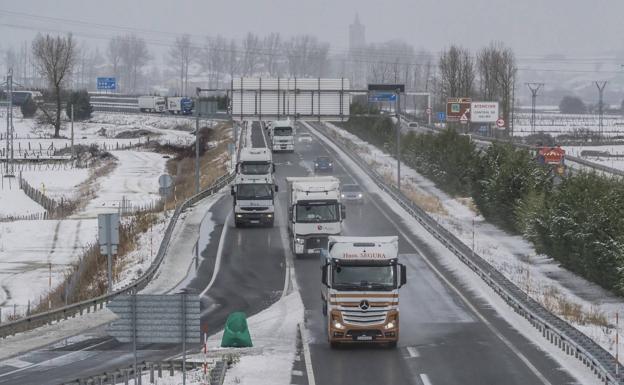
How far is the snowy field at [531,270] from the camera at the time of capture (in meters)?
38.5

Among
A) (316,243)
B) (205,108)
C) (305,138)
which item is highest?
(205,108)

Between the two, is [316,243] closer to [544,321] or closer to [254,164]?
[254,164]

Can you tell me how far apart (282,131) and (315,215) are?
6601 cm

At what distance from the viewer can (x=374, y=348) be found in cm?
3070

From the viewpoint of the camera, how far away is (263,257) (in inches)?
2016

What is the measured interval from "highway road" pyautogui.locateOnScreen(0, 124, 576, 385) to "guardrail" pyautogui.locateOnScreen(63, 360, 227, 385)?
1.45 metres

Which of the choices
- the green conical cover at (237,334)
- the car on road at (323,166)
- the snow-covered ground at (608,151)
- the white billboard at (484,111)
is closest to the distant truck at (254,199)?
the green conical cover at (237,334)

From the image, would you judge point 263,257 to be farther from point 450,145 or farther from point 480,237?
point 450,145

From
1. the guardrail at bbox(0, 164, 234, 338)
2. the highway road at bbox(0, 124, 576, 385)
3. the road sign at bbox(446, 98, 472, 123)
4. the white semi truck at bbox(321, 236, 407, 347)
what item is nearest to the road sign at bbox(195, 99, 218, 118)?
the highway road at bbox(0, 124, 576, 385)

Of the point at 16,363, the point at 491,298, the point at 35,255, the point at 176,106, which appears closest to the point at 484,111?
the point at 35,255

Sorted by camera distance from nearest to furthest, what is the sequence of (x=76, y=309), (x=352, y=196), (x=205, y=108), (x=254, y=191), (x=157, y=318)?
(x=157, y=318)
(x=76, y=309)
(x=254, y=191)
(x=352, y=196)
(x=205, y=108)

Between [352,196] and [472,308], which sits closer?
[472,308]

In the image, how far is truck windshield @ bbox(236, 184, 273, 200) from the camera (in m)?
58.2

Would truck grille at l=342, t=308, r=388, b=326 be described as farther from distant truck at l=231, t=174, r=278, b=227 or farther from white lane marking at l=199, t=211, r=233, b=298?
distant truck at l=231, t=174, r=278, b=227
